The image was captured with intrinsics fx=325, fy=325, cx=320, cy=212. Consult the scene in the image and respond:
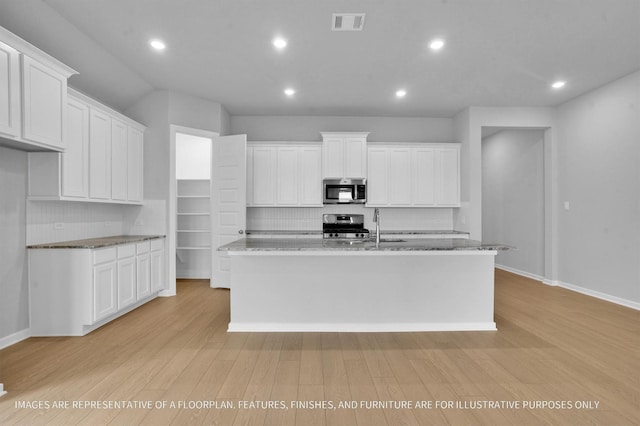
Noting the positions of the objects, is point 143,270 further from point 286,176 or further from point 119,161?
point 286,176

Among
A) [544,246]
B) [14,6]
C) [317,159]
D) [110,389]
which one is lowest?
[110,389]

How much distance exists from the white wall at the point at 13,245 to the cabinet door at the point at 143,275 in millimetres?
1127

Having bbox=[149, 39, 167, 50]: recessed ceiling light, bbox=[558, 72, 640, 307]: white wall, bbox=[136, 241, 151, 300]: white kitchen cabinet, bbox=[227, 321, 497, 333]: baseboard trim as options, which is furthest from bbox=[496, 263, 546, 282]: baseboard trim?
bbox=[149, 39, 167, 50]: recessed ceiling light

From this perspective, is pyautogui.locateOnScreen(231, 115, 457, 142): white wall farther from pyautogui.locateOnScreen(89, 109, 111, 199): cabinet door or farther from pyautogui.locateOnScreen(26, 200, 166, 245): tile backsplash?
pyautogui.locateOnScreen(89, 109, 111, 199): cabinet door

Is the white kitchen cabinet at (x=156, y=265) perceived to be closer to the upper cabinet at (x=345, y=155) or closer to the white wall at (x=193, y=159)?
the white wall at (x=193, y=159)

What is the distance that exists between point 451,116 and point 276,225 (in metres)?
4.03

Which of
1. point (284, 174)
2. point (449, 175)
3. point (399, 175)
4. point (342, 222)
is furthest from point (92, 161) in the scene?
point (449, 175)

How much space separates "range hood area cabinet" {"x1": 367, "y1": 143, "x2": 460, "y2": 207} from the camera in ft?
19.7

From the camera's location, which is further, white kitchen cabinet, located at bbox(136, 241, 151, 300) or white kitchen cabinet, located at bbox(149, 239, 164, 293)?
white kitchen cabinet, located at bbox(149, 239, 164, 293)

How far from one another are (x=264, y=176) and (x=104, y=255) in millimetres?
2930

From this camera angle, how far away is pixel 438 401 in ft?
7.18

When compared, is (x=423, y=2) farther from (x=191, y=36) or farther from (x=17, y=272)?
(x=17, y=272)

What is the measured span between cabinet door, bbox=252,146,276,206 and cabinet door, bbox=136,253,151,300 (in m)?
2.07

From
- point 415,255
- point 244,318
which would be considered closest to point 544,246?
point 415,255
